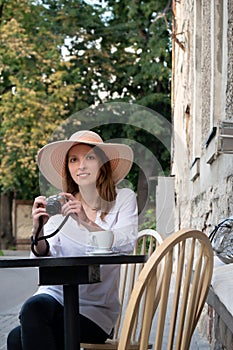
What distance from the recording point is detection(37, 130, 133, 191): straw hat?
3035 millimetres

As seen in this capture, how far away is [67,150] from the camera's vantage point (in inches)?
120

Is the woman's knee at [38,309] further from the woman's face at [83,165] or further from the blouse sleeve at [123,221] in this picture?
the woman's face at [83,165]

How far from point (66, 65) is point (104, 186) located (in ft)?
47.6

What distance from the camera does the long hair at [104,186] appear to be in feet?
9.99

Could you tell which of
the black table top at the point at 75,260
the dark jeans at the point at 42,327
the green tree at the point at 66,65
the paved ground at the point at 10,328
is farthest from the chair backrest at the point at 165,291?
the green tree at the point at 66,65

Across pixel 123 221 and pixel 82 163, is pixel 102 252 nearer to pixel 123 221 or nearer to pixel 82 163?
pixel 123 221

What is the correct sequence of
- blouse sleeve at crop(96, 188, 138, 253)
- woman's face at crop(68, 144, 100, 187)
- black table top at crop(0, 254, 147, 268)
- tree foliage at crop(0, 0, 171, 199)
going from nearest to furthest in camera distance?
black table top at crop(0, 254, 147, 268) → blouse sleeve at crop(96, 188, 138, 253) → woman's face at crop(68, 144, 100, 187) → tree foliage at crop(0, 0, 171, 199)

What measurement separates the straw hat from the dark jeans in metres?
0.49

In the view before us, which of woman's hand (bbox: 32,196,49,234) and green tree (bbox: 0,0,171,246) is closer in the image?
woman's hand (bbox: 32,196,49,234)

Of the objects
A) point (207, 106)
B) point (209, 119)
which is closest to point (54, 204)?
point (209, 119)

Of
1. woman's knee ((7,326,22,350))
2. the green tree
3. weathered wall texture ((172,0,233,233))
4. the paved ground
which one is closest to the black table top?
woman's knee ((7,326,22,350))

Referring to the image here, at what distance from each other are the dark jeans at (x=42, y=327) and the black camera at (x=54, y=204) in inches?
11.7

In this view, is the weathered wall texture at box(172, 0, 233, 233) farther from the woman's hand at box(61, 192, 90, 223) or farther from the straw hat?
the woman's hand at box(61, 192, 90, 223)

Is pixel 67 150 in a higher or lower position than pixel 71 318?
higher
